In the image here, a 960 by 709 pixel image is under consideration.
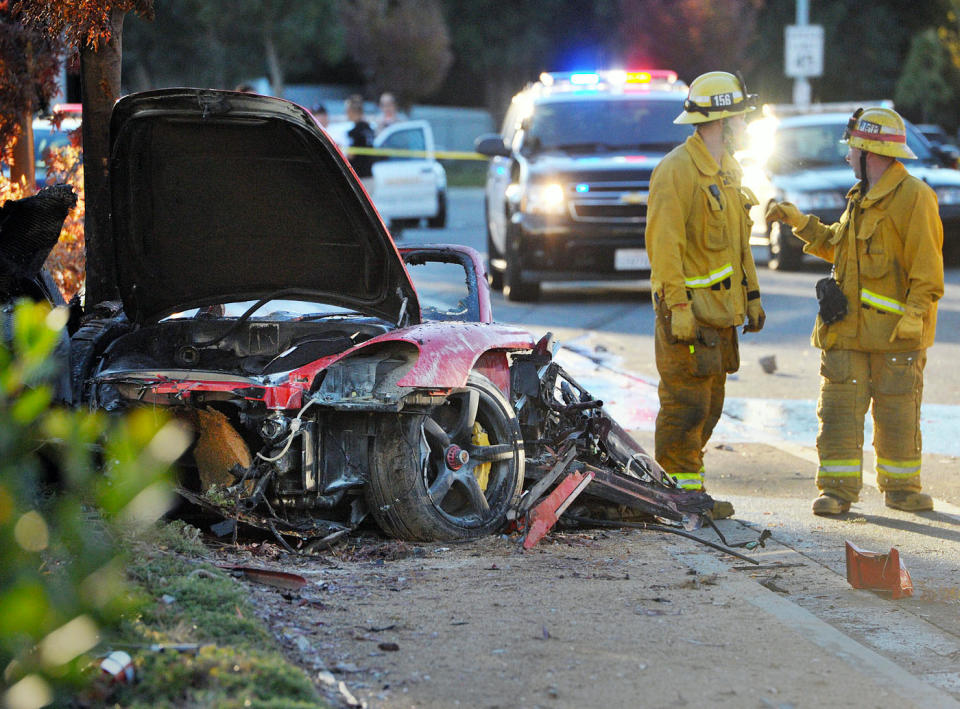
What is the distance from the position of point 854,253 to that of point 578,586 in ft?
9.67

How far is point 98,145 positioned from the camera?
720cm

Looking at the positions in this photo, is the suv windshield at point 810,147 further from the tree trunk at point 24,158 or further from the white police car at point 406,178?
the tree trunk at point 24,158

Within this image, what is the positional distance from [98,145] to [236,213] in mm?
1956

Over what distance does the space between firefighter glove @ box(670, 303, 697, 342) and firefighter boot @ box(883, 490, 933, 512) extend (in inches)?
52.9

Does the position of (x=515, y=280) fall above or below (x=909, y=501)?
above

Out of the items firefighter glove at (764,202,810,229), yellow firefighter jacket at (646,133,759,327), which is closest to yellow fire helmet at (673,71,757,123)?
yellow firefighter jacket at (646,133,759,327)

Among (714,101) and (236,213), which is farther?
(714,101)

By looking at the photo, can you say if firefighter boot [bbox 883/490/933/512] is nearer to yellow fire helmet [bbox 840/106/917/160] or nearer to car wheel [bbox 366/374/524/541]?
yellow fire helmet [bbox 840/106/917/160]

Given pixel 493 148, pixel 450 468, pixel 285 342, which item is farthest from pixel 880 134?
pixel 493 148

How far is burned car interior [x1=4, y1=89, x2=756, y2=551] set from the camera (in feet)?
16.5

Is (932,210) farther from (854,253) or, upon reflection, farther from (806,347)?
(806,347)

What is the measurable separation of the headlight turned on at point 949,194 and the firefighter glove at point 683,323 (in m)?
11.1

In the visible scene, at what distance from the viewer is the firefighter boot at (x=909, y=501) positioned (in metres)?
6.65

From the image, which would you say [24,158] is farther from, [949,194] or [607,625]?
[949,194]
